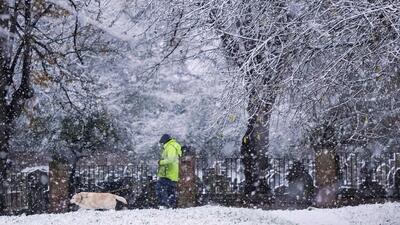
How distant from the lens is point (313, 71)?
9.05 meters

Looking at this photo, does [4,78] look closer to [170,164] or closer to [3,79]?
[3,79]

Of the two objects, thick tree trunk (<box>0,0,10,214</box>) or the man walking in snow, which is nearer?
the man walking in snow

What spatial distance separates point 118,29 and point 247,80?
554 inches

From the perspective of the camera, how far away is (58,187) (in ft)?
50.8

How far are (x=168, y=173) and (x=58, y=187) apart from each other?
10.3ft

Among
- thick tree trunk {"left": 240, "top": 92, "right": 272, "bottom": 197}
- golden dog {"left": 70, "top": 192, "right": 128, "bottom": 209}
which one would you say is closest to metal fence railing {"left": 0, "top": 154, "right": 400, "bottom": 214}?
thick tree trunk {"left": 240, "top": 92, "right": 272, "bottom": 197}

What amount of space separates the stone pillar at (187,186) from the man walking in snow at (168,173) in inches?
71.2

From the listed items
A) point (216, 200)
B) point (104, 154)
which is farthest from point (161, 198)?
point (104, 154)

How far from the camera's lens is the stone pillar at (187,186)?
15.9 meters

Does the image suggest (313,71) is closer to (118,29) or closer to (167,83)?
(118,29)

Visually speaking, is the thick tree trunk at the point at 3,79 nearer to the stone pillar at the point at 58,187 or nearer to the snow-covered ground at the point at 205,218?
the stone pillar at the point at 58,187

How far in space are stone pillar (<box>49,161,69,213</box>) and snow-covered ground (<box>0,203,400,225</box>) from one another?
4.10m

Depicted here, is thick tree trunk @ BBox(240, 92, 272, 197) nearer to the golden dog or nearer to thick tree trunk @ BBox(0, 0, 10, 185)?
the golden dog

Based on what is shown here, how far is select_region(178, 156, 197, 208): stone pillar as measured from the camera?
1590 cm
